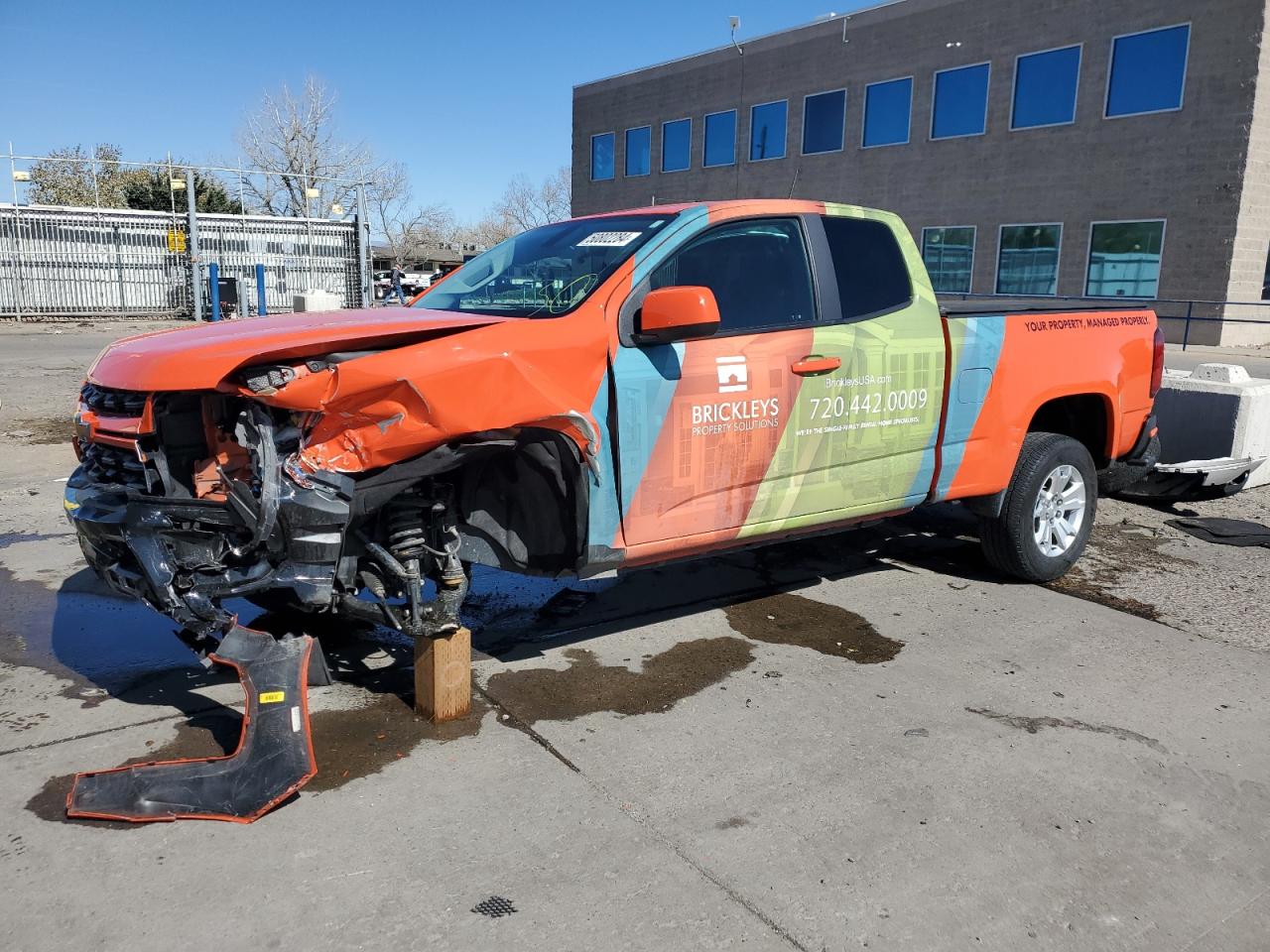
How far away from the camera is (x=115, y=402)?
3439 mm

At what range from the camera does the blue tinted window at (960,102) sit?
26031mm

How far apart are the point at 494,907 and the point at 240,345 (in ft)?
6.18

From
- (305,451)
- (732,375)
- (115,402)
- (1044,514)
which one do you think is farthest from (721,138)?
(305,451)

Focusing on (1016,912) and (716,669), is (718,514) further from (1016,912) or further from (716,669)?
(1016,912)

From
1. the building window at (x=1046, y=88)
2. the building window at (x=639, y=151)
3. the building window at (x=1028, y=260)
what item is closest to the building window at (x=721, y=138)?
the building window at (x=639, y=151)

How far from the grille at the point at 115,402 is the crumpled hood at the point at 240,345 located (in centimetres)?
4

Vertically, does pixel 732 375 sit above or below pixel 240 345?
below

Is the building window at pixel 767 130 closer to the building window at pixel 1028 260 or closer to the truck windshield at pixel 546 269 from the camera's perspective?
the building window at pixel 1028 260

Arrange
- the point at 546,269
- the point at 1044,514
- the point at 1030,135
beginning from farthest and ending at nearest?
1. the point at 1030,135
2. the point at 1044,514
3. the point at 546,269

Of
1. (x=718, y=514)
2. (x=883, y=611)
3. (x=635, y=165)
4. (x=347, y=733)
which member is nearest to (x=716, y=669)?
(x=718, y=514)

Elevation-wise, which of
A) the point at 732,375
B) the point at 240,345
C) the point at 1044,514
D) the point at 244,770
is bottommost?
the point at 244,770

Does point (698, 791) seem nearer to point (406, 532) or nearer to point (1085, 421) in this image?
point (406, 532)

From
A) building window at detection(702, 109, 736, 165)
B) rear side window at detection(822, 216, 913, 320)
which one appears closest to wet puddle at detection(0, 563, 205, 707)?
rear side window at detection(822, 216, 913, 320)

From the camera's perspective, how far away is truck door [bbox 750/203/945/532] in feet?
14.7
